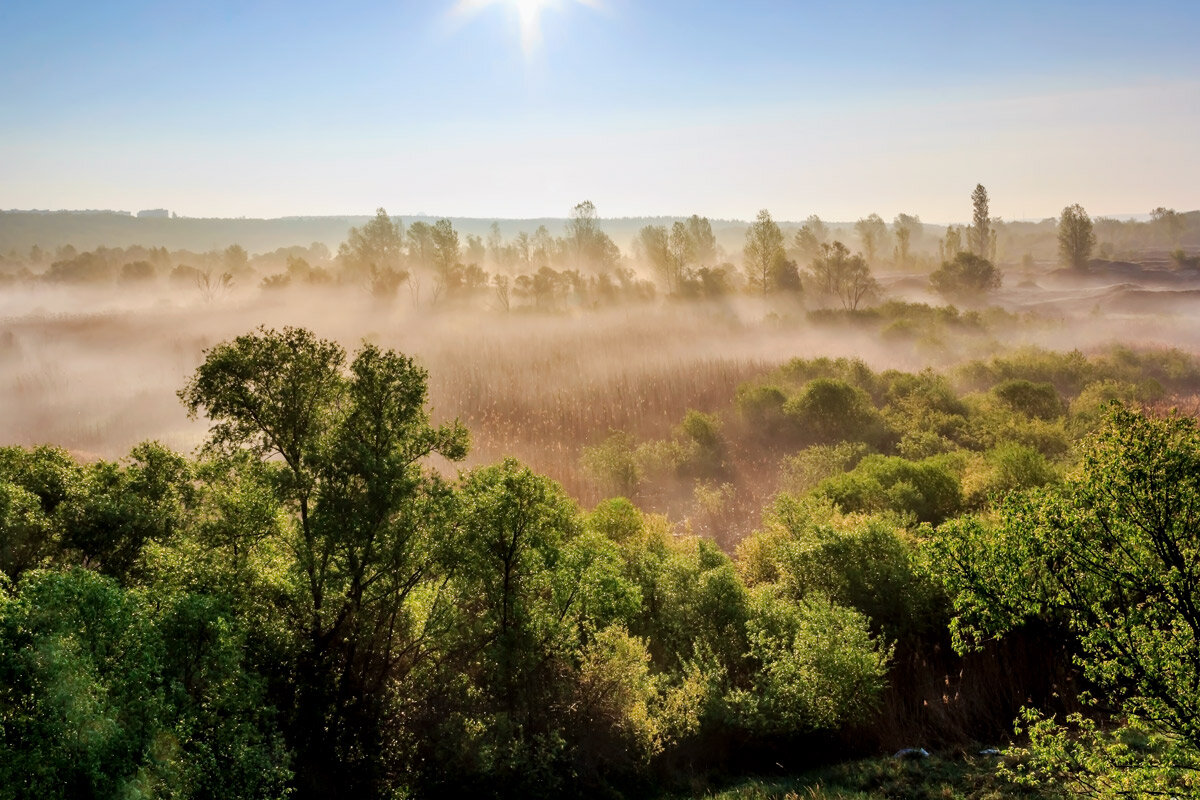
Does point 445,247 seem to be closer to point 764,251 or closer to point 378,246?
point 378,246

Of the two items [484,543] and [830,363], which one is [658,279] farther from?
[484,543]

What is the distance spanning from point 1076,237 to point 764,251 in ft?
219

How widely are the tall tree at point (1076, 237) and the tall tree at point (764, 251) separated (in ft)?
193

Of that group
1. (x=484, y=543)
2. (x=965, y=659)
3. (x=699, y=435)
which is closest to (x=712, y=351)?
(x=699, y=435)

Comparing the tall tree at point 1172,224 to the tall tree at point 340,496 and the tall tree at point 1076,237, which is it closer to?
the tall tree at point 1076,237

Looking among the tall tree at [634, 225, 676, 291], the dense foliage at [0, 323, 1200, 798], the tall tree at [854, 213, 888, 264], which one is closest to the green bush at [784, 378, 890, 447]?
the dense foliage at [0, 323, 1200, 798]

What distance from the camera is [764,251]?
87.9m

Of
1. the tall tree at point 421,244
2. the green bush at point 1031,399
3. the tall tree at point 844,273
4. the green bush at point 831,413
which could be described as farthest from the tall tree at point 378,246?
the green bush at point 1031,399

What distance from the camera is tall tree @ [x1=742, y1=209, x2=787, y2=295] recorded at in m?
86.5

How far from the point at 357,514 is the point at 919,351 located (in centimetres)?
5676

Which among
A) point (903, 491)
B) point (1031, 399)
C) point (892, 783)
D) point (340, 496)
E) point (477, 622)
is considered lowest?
point (892, 783)

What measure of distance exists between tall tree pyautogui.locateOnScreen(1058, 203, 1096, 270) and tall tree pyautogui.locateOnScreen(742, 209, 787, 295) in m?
58.8

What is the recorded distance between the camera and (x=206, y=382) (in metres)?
11.4

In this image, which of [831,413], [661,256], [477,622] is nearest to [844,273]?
[661,256]
